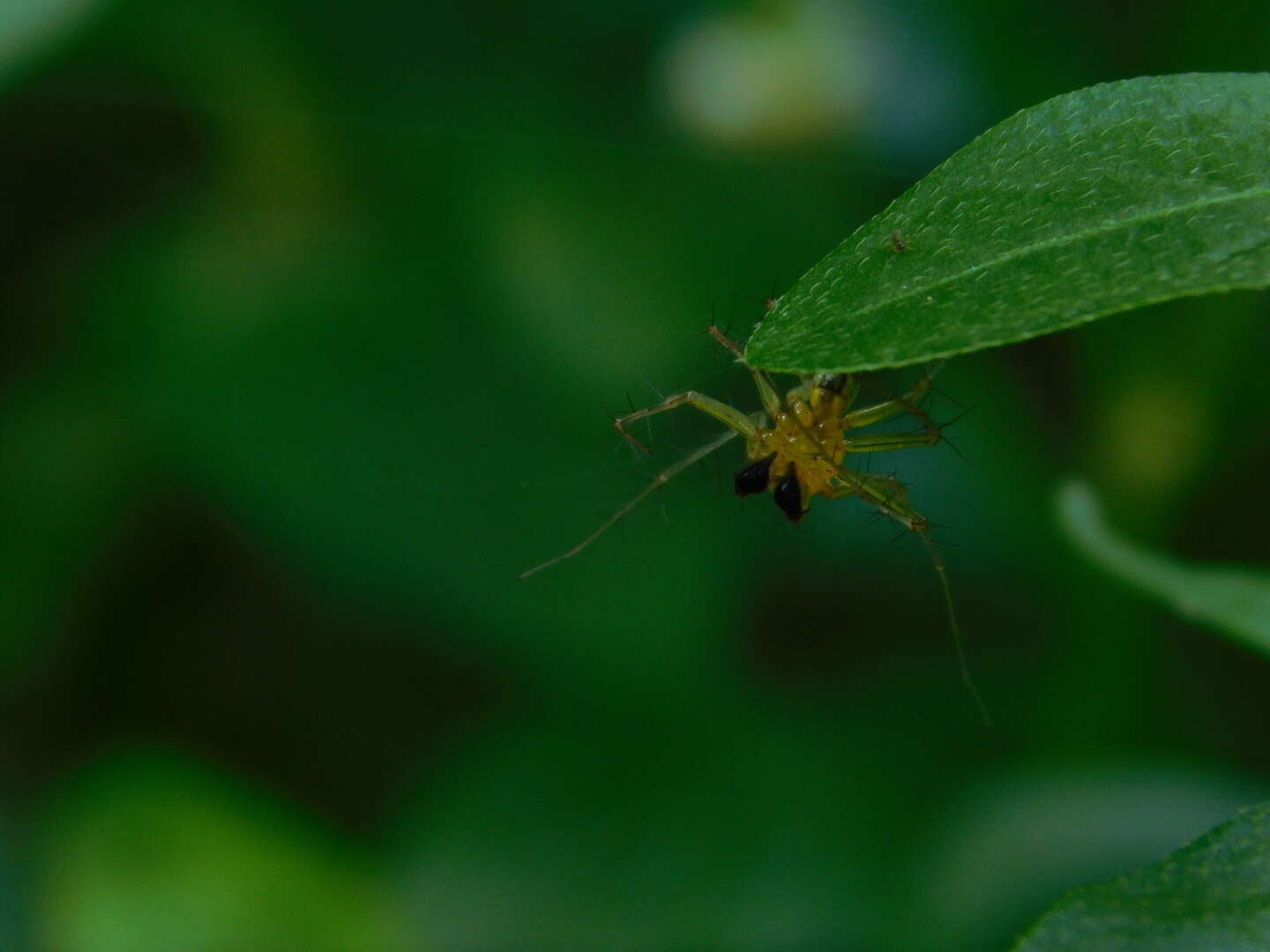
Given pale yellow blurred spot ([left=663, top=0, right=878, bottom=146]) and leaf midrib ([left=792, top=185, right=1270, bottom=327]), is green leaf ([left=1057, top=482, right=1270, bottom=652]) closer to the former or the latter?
leaf midrib ([left=792, top=185, right=1270, bottom=327])

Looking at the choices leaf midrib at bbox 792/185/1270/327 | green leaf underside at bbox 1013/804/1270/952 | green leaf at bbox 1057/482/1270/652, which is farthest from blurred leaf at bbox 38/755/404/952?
leaf midrib at bbox 792/185/1270/327

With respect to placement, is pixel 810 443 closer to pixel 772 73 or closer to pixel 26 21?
pixel 772 73

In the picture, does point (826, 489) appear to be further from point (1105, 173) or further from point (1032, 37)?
point (1032, 37)

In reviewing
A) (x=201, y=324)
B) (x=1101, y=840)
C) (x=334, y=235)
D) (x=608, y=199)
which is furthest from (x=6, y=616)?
(x=1101, y=840)

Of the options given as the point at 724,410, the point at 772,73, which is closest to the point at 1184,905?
the point at 724,410

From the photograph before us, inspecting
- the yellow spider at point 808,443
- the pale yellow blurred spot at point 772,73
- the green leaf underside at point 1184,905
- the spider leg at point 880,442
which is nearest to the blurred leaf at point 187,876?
the yellow spider at point 808,443

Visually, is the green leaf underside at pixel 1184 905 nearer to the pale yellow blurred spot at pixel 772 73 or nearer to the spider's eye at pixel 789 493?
the spider's eye at pixel 789 493
